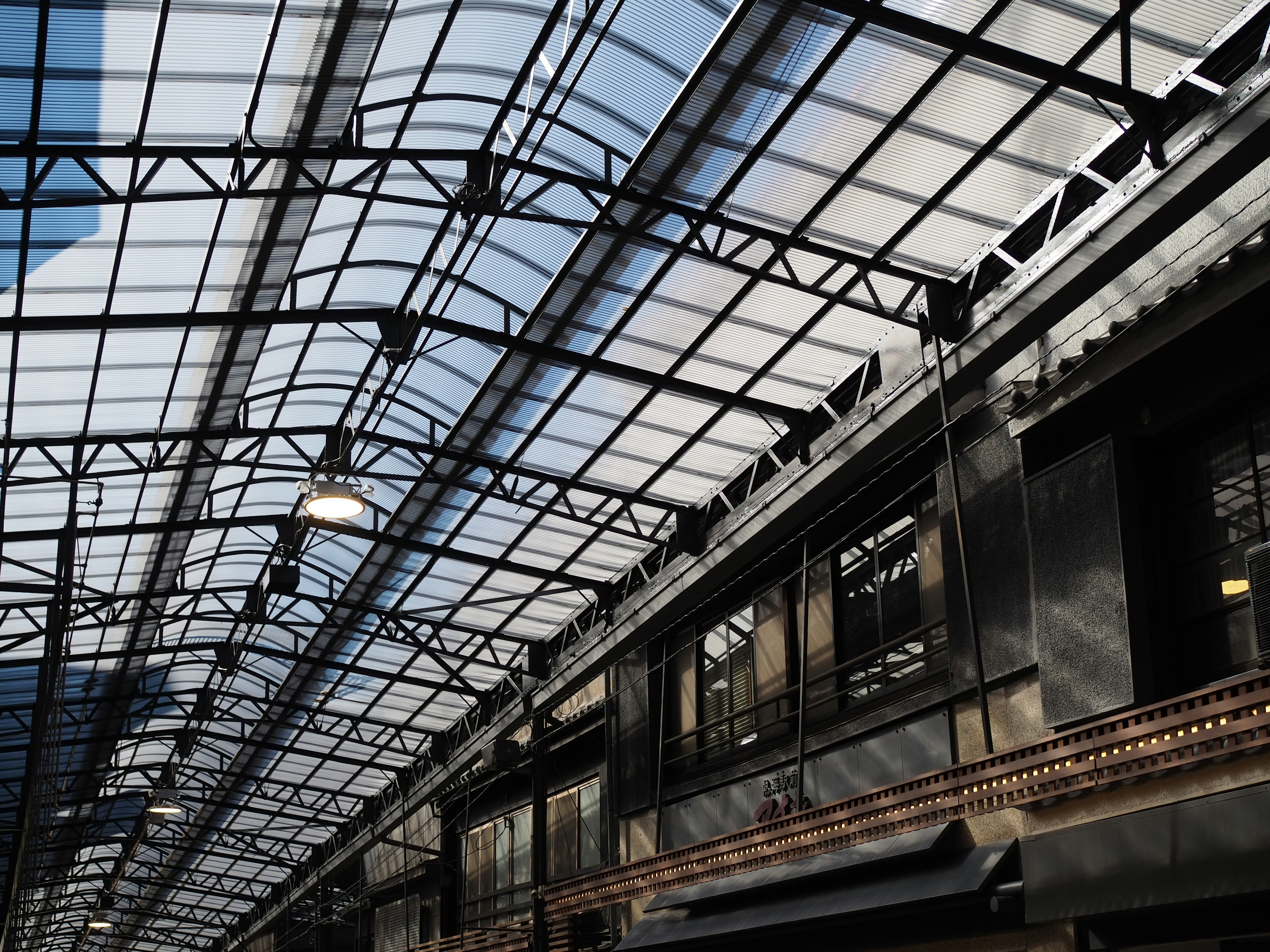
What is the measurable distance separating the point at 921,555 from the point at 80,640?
20501 millimetres

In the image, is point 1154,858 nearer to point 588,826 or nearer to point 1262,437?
point 1262,437

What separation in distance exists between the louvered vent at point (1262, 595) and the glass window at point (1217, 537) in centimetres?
172

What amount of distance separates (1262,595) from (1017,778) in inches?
126

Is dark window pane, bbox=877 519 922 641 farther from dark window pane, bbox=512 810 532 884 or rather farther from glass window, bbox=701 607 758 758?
dark window pane, bbox=512 810 532 884

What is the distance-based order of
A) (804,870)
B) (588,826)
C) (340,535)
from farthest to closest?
(588,826) < (340,535) < (804,870)

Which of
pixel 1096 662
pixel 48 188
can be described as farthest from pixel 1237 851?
pixel 48 188

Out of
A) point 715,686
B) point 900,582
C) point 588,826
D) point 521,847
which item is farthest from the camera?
point 521,847

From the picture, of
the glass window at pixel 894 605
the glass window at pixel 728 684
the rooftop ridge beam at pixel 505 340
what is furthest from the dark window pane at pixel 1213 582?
the glass window at pixel 728 684

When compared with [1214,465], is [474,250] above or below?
above

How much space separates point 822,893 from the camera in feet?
50.3

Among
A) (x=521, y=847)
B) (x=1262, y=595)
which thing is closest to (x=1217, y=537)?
(x=1262, y=595)

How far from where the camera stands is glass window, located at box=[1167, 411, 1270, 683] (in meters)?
11.6

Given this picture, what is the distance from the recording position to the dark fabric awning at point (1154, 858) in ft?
31.4

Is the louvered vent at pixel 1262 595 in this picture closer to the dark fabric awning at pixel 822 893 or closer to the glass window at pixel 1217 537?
the glass window at pixel 1217 537
